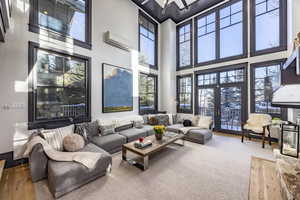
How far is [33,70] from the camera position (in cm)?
296

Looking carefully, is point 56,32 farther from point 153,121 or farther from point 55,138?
point 153,121

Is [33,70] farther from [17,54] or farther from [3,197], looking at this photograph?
[3,197]

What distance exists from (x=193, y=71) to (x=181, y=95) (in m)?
1.35

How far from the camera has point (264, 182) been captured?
1182 mm

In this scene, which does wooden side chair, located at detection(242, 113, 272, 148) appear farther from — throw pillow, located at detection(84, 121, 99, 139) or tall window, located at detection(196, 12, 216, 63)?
throw pillow, located at detection(84, 121, 99, 139)

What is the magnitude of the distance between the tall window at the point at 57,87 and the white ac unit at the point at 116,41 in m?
1.02

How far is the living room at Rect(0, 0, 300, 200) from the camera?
1954 millimetres

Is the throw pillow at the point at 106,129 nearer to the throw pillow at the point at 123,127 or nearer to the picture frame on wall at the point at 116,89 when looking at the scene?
the throw pillow at the point at 123,127

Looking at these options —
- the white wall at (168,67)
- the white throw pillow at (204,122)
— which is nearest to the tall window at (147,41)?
the white wall at (168,67)

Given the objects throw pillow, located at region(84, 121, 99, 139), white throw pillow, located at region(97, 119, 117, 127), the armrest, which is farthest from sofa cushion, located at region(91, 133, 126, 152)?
the armrest

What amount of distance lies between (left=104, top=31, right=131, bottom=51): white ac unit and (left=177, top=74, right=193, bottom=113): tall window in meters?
3.23

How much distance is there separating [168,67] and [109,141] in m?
4.67

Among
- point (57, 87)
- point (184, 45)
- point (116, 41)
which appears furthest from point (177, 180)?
point (184, 45)

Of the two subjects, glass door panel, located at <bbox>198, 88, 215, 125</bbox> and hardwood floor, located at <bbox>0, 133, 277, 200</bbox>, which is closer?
hardwood floor, located at <bbox>0, 133, 277, 200</bbox>
